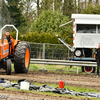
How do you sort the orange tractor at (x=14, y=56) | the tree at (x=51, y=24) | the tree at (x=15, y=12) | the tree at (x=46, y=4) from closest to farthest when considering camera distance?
the orange tractor at (x=14, y=56)
the tree at (x=51, y=24)
the tree at (x=15, y=12)
the tree at (x=46, y=4)

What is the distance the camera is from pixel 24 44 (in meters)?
14.2

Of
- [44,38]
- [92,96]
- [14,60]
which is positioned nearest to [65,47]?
[44,38]

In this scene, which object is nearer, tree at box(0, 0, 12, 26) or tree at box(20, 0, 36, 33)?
tree at box(0, 0, 12, 26)

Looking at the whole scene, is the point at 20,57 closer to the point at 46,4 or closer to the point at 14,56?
the point at 14,56

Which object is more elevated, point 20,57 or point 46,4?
point 46,4

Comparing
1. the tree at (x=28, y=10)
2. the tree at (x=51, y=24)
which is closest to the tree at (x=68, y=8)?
the tree at (x=28, y=10)

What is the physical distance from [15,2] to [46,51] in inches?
980

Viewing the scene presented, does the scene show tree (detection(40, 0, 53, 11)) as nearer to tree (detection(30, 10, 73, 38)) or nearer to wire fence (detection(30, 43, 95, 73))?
tree (detection(30, 10, 73, 38))

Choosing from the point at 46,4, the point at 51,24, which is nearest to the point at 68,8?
the point at 46,4

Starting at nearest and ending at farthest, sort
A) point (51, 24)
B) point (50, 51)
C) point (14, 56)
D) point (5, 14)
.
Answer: point (14, 56), point (50, 51), point (51, 24), point (5, 14)

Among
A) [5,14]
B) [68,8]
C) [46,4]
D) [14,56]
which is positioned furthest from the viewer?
[46,4]

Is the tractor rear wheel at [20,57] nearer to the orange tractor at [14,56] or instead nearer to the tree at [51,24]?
the orange tractor at [14,56]

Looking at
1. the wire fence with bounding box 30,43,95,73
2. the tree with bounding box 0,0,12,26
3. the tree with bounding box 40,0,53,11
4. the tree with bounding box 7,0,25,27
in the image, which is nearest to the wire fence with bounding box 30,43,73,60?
the wire fence with bounding box 30,43,95,73

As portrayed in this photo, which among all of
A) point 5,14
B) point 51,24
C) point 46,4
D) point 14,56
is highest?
point 46,4
